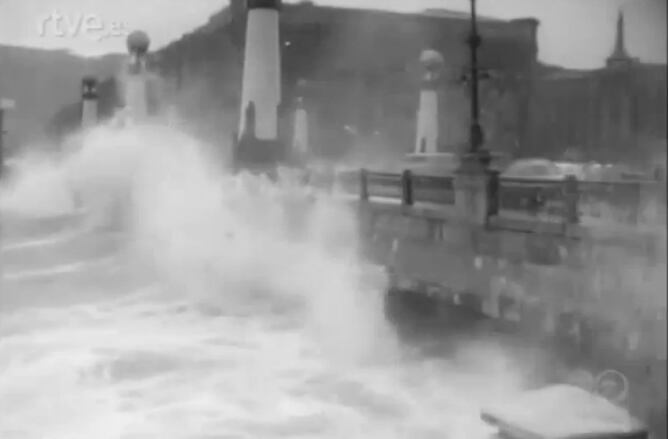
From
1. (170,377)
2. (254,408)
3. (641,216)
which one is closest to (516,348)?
(641,216)

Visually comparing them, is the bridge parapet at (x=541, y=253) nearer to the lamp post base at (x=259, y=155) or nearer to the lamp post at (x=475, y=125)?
the lamp post at (x=475, y=125)

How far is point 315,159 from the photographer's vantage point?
2.99 metres

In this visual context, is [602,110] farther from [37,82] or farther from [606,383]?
[37,82]

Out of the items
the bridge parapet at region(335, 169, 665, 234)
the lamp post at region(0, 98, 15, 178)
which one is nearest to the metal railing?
the bridge parapet at region(335, 169, 665, 234)

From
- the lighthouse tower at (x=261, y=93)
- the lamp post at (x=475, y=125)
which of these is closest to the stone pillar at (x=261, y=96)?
the lighthouse tower at (x=261, y=93)

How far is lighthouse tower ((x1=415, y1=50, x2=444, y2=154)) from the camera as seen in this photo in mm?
3023

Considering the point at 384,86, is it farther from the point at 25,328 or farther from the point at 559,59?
the point at 25,328

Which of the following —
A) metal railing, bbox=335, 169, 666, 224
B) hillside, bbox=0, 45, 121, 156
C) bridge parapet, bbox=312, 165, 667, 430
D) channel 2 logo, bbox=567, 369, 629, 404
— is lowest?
channel 2 logo, bbox=567, 369, 629, 404

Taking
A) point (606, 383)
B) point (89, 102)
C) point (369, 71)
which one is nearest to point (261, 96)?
point (369, 71)

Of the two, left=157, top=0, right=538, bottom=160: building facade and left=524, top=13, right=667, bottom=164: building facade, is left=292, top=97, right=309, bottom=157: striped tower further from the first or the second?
left=524, top=13, right=667, bottom=164: building facade

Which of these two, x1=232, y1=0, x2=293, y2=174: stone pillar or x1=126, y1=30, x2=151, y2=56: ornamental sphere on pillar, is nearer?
x1=126, y1=30, x2=151, y2=56: ornamental sphere on pillar

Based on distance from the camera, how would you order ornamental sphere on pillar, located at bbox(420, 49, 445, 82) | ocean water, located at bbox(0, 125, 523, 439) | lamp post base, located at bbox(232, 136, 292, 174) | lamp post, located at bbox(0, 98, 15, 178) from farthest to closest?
1. ornamental sphere on pillar, located at bbox(420, 49, 445, 82)
2. lamp post base, located at bbox(232, 136, 292, 174)
3. lamp post, located at bbox(0, 98, 15, 178)
4. ocean water, located at bbox(0, 125, 523, 439)

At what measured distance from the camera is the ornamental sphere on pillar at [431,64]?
3.04 m

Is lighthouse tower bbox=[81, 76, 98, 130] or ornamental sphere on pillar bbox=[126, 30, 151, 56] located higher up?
ornamental sphere on pillar bbox=[126, 30, 151, 56]
